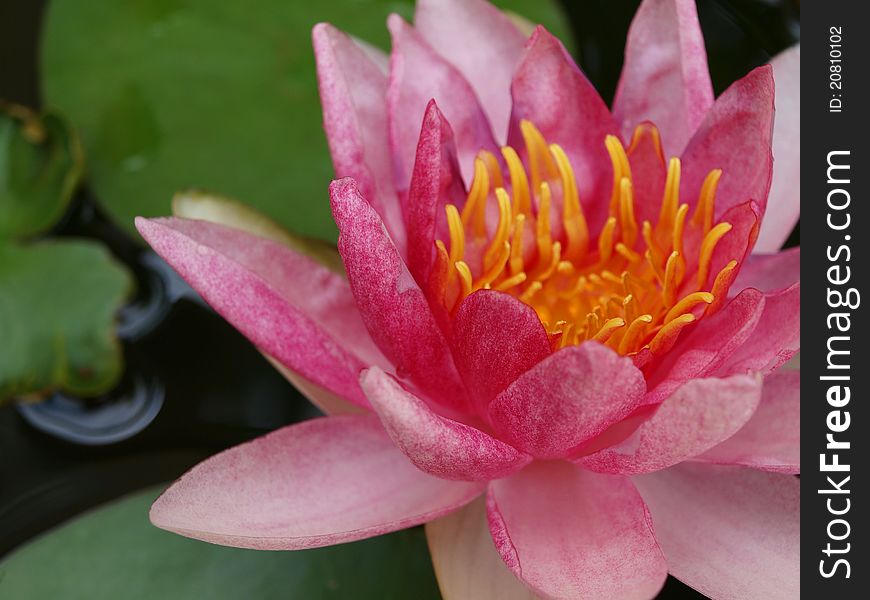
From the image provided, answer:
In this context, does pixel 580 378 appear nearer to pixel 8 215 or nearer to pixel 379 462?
pixel 379 462

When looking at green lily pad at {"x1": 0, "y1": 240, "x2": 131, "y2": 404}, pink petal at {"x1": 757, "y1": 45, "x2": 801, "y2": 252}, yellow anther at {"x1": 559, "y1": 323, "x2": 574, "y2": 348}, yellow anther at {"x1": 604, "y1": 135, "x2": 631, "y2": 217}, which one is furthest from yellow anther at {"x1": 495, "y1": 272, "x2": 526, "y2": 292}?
green lily pad at {"x1": 0, "y1": 240, "x2": 131, "y2": 404}

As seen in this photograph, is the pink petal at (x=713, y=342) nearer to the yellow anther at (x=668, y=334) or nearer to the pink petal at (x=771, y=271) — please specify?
the yellow anther at (x=668, y=334)

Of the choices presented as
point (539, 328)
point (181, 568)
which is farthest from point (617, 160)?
point (181, 568)

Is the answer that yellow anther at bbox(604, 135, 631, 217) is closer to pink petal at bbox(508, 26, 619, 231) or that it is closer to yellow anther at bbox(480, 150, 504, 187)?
pink petal at bbox(508, 26, 619, 231)

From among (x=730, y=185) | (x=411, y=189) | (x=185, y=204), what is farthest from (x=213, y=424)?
(x=730, y=185)

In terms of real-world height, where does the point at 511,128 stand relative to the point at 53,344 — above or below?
above

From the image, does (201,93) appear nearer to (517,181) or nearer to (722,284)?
(517,181)
